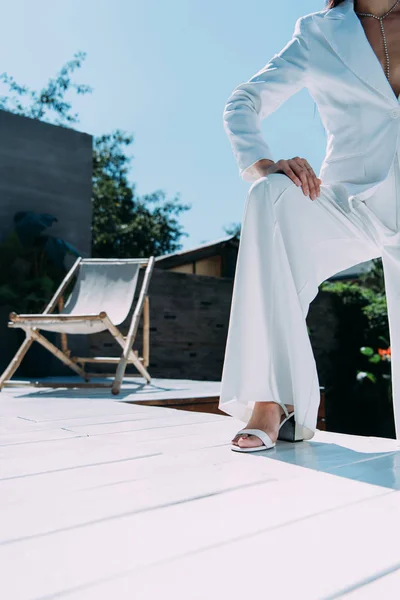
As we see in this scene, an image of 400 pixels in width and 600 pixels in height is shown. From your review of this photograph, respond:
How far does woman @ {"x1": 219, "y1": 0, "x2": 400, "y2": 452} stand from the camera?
1642 mm

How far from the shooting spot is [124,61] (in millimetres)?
23375

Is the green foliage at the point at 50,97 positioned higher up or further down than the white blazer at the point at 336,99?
higher up

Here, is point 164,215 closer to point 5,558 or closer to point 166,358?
point 166,358

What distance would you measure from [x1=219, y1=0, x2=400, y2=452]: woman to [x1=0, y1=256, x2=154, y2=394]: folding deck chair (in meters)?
2.14

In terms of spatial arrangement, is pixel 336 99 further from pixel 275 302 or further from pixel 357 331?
pixel 357 331

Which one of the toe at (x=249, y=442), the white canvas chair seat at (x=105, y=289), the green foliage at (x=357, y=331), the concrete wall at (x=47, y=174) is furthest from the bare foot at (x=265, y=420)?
the green foliage at (x=357, y=331)

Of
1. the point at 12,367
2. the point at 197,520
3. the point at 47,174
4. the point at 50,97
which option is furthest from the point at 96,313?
the point at 50,97

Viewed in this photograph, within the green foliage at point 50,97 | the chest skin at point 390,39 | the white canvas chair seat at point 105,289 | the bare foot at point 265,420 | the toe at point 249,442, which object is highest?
the green foliage at point 50,97

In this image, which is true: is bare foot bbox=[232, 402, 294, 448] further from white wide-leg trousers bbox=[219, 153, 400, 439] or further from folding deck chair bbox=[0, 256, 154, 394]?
folding deck chair bbox=[0, 256, 154, 394]

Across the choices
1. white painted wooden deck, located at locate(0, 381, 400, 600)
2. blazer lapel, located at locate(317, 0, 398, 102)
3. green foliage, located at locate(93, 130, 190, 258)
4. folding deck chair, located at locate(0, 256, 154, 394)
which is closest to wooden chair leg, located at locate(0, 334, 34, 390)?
folding deck chair, located at locate(0, 256, 154, 394)

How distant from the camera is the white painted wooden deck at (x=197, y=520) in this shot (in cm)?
72

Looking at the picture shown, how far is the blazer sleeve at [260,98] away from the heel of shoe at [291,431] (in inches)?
27.6

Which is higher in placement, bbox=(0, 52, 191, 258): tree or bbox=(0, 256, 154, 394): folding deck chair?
bbox=(0, 52, 191, 258): tree

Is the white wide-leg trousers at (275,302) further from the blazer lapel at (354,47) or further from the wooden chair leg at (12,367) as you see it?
the wooden chair leg at (12,367)
